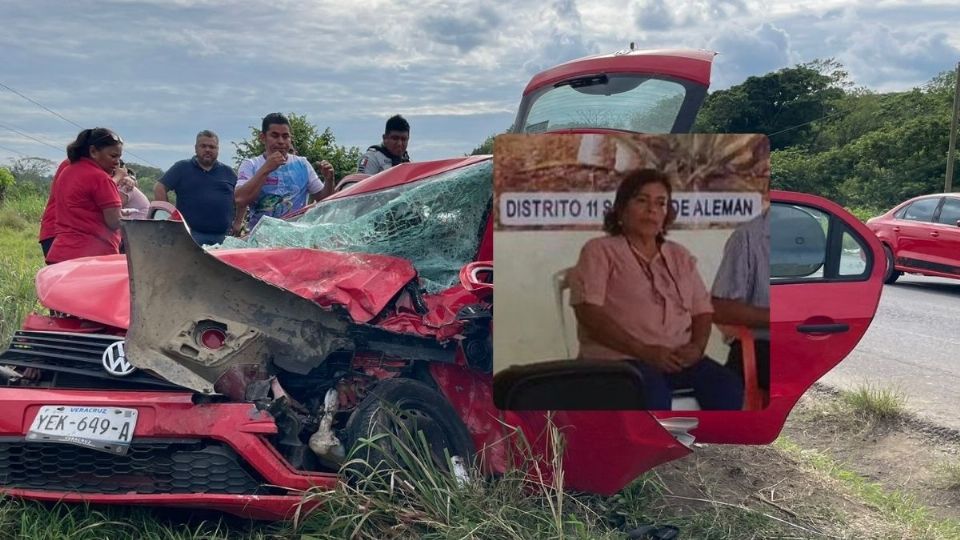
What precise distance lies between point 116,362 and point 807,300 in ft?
8.96

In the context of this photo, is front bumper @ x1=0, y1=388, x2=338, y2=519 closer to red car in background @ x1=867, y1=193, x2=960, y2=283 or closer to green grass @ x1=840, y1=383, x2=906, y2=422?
green grass @ x1=840, y1=383, x2=906, y2=422

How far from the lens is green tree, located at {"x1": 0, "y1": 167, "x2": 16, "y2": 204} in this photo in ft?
71.1

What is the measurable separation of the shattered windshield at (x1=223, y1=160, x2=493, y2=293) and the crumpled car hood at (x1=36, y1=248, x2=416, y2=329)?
0.21 m

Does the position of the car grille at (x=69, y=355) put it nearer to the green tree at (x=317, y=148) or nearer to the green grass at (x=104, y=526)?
the green grass at (x=104, y=526)

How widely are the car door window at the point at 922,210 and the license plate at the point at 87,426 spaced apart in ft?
41.1

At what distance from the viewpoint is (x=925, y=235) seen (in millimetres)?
12562

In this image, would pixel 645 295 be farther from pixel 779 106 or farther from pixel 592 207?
pixel 779 106

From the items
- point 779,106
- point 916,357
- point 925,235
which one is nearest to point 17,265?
point 916,357

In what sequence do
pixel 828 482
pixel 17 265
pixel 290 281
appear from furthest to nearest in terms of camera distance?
pixel 17 265
pixel 828 482
pixel 290 281

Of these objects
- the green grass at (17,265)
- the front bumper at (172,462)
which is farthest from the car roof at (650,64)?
the green grass at (17,265)

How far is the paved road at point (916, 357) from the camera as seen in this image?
6.08m

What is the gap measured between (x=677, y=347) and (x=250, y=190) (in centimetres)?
355

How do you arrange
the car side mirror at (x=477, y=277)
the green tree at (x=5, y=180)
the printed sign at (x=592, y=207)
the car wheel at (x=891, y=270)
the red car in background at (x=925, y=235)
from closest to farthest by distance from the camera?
the printed sign at (x=592, y=207) → the car side mirror at (x=477, y=277) → the red car in background at (x=925, y=235) → the car wheel at (x=891, y=270) → the green tree at (x=5, y=180)

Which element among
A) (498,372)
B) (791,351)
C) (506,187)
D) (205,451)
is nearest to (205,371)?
(205,451)
